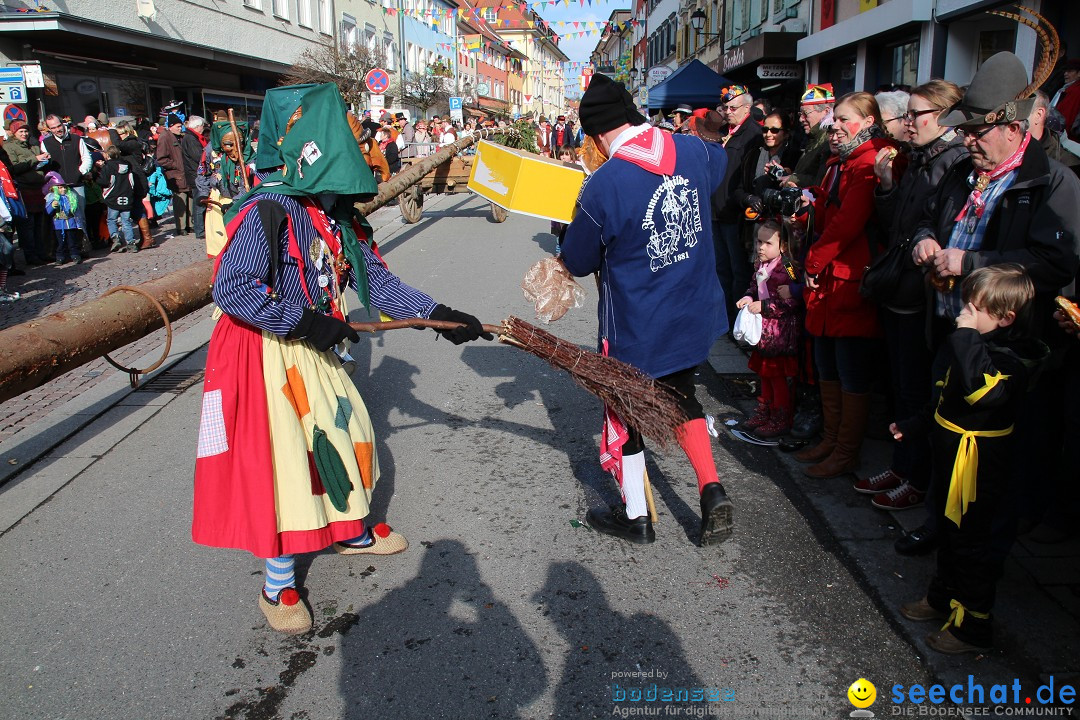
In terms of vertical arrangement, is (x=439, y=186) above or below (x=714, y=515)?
above

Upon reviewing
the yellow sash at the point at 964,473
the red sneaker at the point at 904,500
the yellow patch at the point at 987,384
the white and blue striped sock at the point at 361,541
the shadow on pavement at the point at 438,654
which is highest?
the yellow patch at the point at 987,384

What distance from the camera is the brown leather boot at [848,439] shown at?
4.25 meters

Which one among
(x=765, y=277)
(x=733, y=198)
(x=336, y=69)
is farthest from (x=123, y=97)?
(x=765, y=277)

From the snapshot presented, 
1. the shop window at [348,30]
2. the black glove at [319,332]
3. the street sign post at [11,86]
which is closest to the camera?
the black glove at [319,332]

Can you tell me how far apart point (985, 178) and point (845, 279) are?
1.01 metres

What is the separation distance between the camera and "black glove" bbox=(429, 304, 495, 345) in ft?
11.1

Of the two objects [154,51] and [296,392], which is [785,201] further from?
[154,51]

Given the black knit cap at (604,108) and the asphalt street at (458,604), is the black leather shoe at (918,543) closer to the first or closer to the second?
the asphalt street at (458,604)

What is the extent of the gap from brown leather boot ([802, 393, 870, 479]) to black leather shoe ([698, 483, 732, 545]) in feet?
3.51

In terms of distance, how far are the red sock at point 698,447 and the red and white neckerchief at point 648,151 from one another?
43.1 inches

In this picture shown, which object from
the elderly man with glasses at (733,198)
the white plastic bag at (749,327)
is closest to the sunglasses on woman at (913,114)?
the white plastic bag at (749,327)

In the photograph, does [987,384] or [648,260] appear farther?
[648,260]

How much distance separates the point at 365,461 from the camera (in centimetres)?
333

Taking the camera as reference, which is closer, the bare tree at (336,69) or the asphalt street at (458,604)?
the asphalt street at (458,604)
